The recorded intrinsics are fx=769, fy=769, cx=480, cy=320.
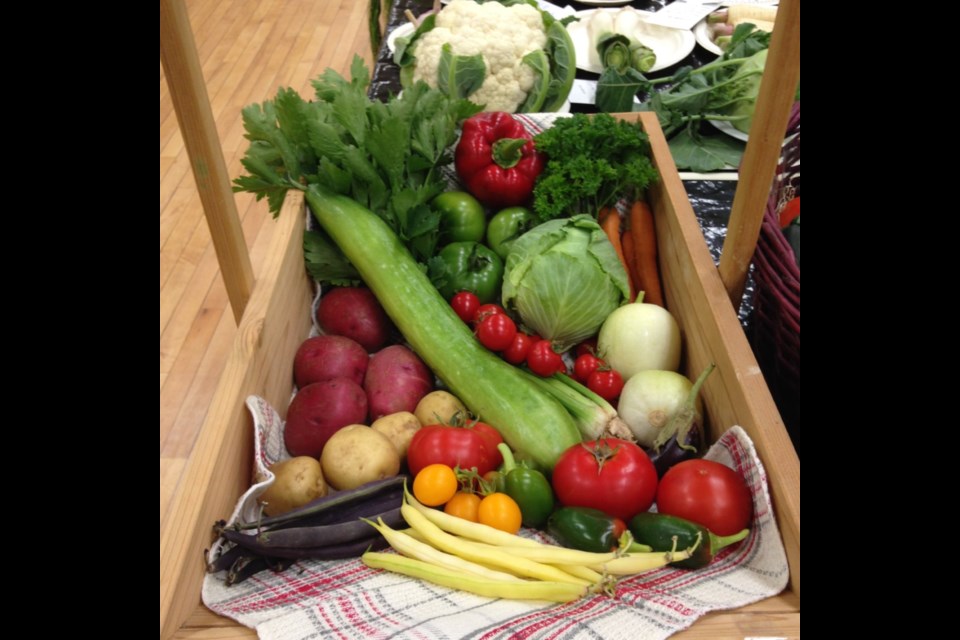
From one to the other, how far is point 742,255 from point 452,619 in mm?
666

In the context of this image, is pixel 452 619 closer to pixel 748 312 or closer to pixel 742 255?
pixel 742 255

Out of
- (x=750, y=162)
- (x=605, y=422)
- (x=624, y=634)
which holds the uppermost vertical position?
(x=750, y=162)

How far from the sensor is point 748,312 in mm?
1325

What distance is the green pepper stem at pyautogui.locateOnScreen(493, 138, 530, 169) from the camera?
1.48 meters

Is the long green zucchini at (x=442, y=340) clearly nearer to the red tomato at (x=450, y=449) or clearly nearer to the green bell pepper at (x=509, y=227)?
the red tomato at (x=450, y=449)

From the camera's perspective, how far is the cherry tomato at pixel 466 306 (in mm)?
1360

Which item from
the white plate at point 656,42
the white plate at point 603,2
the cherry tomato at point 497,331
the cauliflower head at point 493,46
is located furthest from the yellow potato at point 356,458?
the white plate at point 603,2

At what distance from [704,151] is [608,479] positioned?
1.00 meters

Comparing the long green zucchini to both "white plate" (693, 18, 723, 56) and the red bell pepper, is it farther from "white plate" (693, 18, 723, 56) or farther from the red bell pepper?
"white plate" (693, 18, 723, 56)

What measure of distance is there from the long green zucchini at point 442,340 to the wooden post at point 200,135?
253 millimetres
